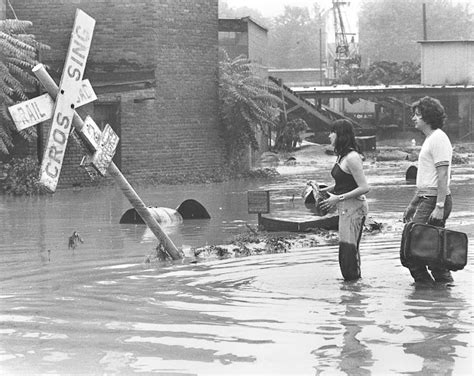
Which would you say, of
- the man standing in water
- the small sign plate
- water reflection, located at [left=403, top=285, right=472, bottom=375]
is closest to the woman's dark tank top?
the man standing in water

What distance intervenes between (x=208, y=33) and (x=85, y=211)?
9748 millimetres

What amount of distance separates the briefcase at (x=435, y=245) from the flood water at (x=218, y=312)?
0.32 metres

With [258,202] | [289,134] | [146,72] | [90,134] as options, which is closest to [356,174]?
[90,134]

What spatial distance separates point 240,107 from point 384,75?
121 feet

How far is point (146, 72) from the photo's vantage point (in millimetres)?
27438

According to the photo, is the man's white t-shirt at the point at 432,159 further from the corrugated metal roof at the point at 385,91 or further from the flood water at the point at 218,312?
the corrugated metal roof at the point at 385,91

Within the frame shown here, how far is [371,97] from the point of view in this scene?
1938 inches

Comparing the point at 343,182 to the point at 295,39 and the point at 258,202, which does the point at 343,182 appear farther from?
the point at 295,39

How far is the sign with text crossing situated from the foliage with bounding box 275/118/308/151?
102ft

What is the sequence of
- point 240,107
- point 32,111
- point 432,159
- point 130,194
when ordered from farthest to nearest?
1. point 240,107
2. point 130,194
3. point 32,111
4. point 432,159

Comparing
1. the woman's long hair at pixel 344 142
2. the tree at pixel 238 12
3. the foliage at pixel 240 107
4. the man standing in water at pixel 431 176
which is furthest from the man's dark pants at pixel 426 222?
the tree at pixel 238 12

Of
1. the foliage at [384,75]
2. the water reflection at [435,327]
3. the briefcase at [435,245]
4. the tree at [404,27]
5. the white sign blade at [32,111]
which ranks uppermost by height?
the tree at [404,27]

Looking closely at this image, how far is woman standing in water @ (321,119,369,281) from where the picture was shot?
10.8 metres

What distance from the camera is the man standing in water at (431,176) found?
1027 centimetres
